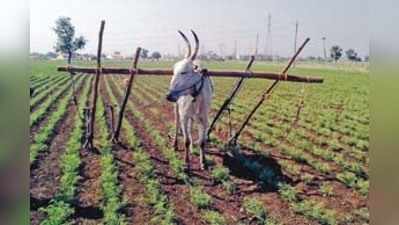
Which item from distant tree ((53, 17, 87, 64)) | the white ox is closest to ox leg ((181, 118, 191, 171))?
the white ox

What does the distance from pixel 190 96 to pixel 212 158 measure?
1.42 feet

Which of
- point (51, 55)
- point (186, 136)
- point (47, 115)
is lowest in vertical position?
point (186, 136)

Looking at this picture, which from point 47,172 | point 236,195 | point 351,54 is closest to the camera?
point 351,54

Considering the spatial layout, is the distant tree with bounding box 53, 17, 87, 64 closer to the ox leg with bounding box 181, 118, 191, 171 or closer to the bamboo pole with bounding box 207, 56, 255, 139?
the ox leg with bounding box 181, 118, 191, 171

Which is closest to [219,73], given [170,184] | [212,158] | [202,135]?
[202,135]

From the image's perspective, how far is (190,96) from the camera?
3607 mm

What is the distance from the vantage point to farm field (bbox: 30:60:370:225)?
3350 millimetres

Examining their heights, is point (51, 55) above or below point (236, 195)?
above

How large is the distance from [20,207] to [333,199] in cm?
197

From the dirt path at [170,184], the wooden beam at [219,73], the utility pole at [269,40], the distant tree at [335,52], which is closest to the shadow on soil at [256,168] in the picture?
the dirt path at [170,184]

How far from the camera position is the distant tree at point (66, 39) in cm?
347

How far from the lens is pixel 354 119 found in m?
3.28

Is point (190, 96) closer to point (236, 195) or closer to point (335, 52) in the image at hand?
point (236, 195)

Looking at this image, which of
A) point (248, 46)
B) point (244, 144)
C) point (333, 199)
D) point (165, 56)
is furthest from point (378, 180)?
point (165, 56)
